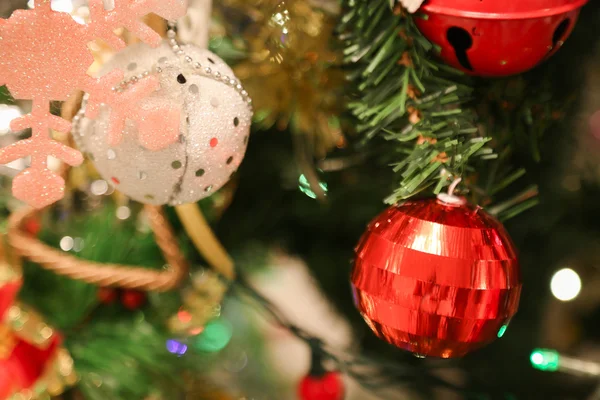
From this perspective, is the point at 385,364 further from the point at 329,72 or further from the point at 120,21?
the point at 120,21

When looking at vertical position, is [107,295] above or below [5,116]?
below

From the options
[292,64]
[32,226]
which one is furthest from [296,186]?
[32,226]

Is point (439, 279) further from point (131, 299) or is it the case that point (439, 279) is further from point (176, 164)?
point (131, 299)

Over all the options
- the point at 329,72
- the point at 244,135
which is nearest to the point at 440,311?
the point at 244,135

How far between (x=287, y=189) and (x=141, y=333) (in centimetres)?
24

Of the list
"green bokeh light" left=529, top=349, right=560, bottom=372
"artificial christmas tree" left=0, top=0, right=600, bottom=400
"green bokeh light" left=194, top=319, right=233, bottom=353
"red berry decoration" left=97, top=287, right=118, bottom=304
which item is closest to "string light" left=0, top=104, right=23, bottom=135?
"artificial christmas tree" left=0, top=0, right=600, bottom=400

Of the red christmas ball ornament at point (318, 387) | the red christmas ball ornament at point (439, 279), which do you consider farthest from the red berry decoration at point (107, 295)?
the red christmas ball ornament at point (439, 279)

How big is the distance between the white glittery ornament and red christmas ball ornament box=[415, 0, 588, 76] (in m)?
0.14

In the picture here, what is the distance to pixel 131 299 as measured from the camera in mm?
584

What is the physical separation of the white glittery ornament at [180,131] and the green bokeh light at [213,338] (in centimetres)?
34

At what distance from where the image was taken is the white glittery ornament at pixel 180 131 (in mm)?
300

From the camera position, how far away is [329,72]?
486 mm

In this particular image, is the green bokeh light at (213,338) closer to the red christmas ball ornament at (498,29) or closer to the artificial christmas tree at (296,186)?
the artificial christmas tree at (296,186)

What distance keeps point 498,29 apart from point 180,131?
0.65ft
